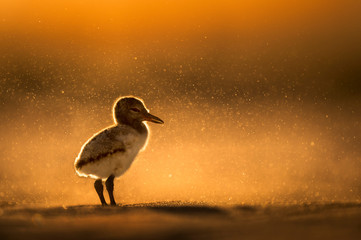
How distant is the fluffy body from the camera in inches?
479

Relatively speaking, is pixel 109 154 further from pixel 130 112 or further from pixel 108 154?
pixel 130 112

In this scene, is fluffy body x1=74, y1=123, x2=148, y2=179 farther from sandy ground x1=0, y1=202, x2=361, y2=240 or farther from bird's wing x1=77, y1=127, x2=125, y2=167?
sandy ground x1=0, y1=202, x2=361, y2=240

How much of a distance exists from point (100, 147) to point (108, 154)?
6.2 inches

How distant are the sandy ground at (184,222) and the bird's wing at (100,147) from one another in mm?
823

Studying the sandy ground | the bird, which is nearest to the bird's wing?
the bird

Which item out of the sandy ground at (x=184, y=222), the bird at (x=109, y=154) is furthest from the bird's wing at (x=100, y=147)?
the sandy ground at (x=184, y=222)

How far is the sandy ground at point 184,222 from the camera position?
30.7 feet

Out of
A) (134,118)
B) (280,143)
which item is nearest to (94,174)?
(134,118)

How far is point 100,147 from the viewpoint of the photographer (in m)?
12.1

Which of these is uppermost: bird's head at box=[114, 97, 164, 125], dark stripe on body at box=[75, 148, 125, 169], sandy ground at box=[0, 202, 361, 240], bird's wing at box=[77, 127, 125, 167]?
bird's head at box=[114, 97, 164, 125]

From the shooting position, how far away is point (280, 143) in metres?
18.3

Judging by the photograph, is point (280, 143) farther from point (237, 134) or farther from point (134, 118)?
point (134, 118)

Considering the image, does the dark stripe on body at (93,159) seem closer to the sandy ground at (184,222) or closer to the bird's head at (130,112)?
the sandy ground at (184,222)

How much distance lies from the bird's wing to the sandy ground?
2.70 feet
